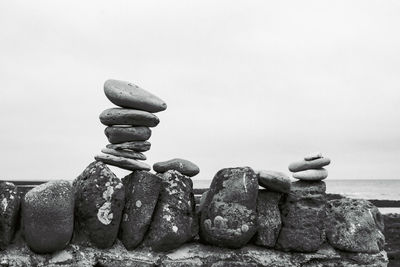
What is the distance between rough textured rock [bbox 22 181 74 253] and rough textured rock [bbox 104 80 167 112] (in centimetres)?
121

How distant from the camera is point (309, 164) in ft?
17.0

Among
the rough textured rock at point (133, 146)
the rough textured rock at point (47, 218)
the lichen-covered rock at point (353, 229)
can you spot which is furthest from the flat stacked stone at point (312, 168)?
the rough textured rock at point (47, 218)

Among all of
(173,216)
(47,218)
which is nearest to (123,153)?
(173,216)

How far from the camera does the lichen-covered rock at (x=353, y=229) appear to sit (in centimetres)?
512

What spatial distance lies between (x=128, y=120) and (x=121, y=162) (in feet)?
1.67

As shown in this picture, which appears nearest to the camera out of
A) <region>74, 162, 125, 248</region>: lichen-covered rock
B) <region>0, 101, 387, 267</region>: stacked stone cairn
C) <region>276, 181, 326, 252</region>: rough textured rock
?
<region>0, 101, 387, 267</region>: stacked stone cairn

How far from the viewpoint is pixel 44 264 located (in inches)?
164

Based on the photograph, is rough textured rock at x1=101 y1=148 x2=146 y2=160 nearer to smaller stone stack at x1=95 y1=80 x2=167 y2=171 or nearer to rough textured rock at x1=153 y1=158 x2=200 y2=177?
smaller stone stack at x1=95 y1=80 x2=167 y2=171

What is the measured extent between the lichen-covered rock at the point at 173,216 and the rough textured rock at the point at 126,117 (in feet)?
2.18

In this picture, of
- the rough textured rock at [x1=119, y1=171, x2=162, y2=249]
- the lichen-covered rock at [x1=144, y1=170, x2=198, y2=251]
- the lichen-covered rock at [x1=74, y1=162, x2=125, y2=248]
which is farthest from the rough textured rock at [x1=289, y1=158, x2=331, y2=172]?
the lichen-covered rock at [x1=74, y1=162, x2=125, y2=248]

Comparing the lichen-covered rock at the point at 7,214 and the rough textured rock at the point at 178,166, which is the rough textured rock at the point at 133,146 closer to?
the rough textured rock at the point at 178,166

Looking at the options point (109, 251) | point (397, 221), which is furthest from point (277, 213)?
point (397, 221)

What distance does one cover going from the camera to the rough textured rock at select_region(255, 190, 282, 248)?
4.93 m

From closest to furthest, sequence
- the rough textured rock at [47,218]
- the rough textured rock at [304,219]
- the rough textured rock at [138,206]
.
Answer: the rough textured rock at [47,218] → the rough textured rock at [138,206] → the rough textured rock at [304,219]
